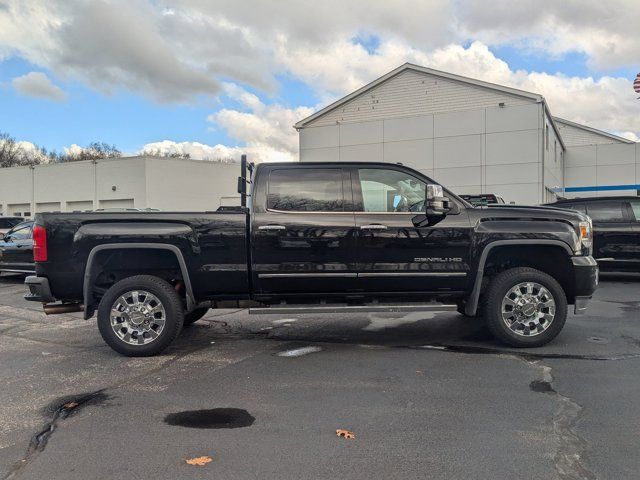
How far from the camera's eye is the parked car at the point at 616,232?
34.7ft

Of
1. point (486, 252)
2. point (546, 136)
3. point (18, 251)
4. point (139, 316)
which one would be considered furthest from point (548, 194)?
point (139, 316)

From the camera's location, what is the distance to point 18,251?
1237 centimetres

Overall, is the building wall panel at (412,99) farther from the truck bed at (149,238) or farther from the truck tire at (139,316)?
Result: the truck tire at (139,316)

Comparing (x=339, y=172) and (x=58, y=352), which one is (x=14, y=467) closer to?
(x=58, y=352)

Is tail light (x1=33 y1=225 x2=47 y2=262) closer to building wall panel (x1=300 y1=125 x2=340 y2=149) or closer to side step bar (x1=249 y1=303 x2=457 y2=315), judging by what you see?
side step bar (x1=249 y1=303 x2=457 y2=315)

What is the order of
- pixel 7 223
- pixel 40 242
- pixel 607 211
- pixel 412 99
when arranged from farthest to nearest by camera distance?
1. pixel 412 99
2. pixel 7 223
3. pixel 607 211
4. pixel 40 242

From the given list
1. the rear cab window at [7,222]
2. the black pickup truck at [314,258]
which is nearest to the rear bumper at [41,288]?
the black pickup truck at [314,258]

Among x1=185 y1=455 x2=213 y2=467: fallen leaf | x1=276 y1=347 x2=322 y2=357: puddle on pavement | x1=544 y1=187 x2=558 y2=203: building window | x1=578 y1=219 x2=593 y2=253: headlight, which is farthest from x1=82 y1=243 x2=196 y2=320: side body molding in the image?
x1=544 y1=187 x2=558 y2=203: building window

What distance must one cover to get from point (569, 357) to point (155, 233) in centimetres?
457

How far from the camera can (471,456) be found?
3.35 m

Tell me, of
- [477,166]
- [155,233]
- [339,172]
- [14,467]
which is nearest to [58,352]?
[155,233]

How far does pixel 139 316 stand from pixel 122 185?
31284 millimetres

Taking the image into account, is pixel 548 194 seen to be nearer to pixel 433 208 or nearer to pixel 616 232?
pixel 616 232

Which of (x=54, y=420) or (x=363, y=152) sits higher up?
(x=363, y=152)
